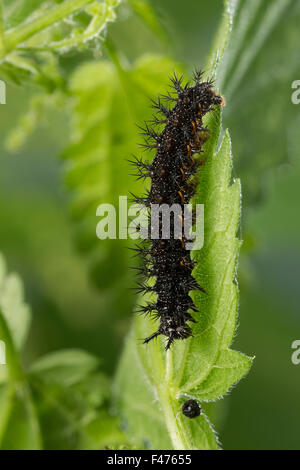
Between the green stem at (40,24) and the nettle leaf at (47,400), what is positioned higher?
the green stem at (40,24)

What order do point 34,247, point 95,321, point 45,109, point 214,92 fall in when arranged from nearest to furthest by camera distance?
point 214,92, point 45,109, point 95,321, point 34,247

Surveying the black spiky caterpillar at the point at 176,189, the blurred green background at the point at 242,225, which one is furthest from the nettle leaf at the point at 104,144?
the black spiky caterpillar at the point at 176,189

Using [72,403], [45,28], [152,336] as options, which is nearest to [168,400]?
[152,336]

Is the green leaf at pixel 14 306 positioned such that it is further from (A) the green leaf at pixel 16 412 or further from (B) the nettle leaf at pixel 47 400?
(A) the green leaf at pixel 16 412

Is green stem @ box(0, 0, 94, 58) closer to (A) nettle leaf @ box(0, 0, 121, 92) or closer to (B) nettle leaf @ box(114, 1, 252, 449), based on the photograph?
(A) nettle leaf @ box(0, 0, 121, 92)

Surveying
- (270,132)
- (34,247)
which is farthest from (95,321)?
(270,132)

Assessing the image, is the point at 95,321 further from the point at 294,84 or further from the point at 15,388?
Answer: the point at 294,84

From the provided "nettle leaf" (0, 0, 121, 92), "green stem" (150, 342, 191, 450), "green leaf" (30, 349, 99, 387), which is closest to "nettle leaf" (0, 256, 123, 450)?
"green leaf" (30, 349, 99, 387)
